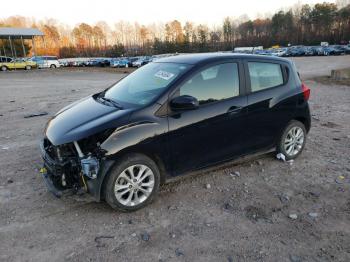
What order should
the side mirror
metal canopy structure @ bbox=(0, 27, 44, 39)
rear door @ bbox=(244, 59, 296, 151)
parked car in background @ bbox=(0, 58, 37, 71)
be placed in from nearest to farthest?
1. the side mirror
2. rear door @ bbox=(244, 59, 296, 151)
3. parked car in background @ bbox=(0, 58, 37, 71)
4. metal canopy structure @ bbox=(0, 27, 44, 39)

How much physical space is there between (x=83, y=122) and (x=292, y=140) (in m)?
3.39

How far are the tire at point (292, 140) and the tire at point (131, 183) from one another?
238cm

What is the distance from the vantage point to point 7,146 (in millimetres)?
6254

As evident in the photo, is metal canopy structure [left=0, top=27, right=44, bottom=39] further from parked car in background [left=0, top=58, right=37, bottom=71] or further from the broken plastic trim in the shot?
the broken plastic trim

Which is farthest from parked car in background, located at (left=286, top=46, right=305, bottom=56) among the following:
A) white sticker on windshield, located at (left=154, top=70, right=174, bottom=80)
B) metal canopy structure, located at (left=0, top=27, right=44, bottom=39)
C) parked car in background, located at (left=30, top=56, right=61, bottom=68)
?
white sticker on windshield, located at (left=154, top=70, right=174, bottom=80)

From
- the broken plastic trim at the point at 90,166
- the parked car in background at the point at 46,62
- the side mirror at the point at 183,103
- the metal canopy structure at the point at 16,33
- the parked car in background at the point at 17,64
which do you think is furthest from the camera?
the parked car in background at the point at 46,62

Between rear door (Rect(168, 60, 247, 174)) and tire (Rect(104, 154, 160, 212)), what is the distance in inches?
14.7

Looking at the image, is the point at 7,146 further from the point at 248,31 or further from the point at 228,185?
the point at 248,31

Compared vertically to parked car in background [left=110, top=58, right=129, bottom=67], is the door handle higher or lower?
higher

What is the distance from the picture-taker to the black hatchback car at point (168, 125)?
3.62 metres

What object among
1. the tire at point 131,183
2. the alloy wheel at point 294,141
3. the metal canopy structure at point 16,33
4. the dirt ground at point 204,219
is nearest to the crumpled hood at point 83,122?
the tire at point 131,183

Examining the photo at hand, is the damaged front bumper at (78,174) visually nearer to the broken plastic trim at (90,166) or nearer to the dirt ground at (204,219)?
the broken plastic trim at (90,166)

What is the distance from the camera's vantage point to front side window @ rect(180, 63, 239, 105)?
4.15 metres

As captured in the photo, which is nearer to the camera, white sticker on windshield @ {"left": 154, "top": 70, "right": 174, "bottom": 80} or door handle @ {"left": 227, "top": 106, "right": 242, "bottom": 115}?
white sticker on windshield @ {"left": 154, "top": 70, "right": 174, "bottom": 80}
